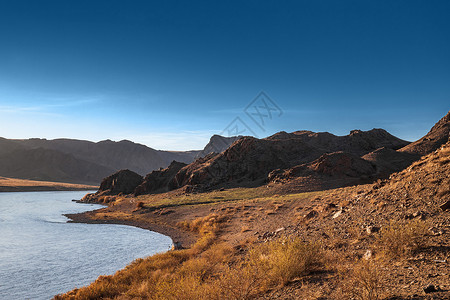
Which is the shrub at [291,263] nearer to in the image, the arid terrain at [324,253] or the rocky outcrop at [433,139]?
the arid terrain at [324,253]

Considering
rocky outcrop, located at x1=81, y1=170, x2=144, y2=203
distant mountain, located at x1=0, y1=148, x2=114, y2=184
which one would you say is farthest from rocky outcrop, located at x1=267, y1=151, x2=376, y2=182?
distant mountain, located at x1=0, y1=148, x2=114, y2=184

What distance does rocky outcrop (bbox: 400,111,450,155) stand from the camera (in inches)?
2093

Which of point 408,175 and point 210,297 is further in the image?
point 408,175

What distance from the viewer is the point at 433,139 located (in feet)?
182

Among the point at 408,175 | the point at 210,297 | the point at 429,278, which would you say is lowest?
the point at 210,297

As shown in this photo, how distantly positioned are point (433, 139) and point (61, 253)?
6728 cm

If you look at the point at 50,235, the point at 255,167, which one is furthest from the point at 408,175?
the point at 255,167

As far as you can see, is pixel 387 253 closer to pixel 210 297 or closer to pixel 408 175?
pixel 210 297

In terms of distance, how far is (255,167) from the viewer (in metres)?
59.9

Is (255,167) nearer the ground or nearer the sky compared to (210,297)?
nearer the sky

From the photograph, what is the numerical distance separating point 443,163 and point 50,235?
34.6m

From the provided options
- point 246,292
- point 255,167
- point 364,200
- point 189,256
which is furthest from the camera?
point 255,167

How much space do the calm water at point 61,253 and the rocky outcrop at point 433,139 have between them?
5456 cm

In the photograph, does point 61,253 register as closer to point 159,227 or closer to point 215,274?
point 159,227
